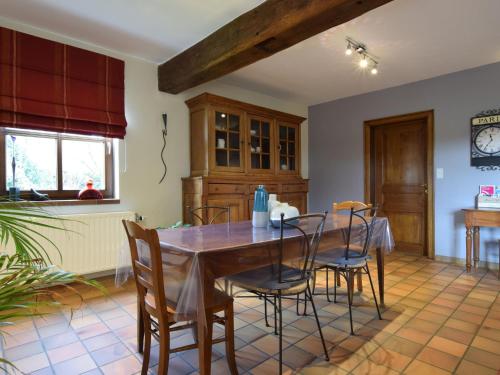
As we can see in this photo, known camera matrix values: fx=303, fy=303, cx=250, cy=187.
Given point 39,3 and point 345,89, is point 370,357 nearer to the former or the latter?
point 39,3

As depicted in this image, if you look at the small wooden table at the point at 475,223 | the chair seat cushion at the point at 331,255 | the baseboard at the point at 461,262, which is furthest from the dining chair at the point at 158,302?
the baseboard at the point at 461,262

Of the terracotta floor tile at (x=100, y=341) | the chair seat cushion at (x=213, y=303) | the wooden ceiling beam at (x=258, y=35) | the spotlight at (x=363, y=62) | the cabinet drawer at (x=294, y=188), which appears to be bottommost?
the terracotta floor tile at (x=100, y=341)

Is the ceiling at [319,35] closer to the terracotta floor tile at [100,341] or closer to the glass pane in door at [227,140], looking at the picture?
the glass pane in door at [227,140]

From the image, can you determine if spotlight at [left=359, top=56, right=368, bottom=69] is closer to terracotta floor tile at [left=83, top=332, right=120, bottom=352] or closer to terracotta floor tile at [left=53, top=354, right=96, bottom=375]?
terracotta floor tile at [left=83, top=332, right=120, bottom=352]

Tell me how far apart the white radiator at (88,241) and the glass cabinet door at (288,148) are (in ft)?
7.29

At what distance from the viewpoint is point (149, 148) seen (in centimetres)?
335

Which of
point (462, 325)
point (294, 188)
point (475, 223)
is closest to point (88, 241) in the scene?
point (294, 188)

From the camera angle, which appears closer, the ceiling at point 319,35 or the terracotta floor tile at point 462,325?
the terracotta floor tile at point 462,325

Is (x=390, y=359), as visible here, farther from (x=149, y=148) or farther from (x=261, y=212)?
(x=149, y=148)

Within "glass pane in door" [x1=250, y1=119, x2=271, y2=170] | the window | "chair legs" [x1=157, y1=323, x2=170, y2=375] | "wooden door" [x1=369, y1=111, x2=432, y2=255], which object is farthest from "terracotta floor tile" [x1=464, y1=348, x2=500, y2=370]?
the window

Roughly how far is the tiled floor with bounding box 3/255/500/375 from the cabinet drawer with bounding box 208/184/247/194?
4.21 feet

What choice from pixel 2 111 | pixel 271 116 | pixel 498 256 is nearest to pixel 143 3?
pixel 2 111

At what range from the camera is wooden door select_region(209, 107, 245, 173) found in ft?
11.3

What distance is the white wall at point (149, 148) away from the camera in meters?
3.17
